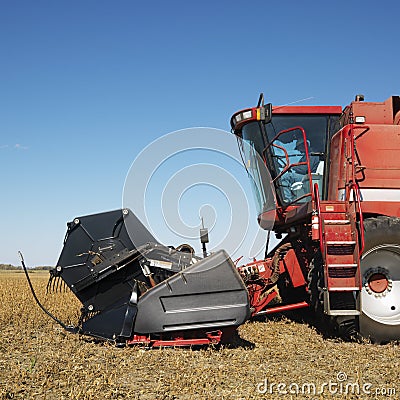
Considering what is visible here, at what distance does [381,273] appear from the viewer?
533 cm

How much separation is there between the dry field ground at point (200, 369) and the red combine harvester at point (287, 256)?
265mm

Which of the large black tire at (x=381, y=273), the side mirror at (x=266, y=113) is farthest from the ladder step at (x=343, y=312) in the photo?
the side mirror at (x=266, y=113)

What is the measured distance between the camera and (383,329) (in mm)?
5066

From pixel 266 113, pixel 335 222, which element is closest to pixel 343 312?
pixel 335 222

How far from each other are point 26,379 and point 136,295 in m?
1.26

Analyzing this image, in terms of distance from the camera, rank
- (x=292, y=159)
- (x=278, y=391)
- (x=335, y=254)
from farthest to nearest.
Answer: (x=292, y=159) → (x=335, y=254) → (x=278, y=391)

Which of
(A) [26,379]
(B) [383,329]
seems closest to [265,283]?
(B) [383,329]

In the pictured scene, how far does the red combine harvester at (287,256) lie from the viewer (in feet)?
15.0

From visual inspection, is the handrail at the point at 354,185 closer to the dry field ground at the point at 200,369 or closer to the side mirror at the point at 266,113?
the side mirror at the point at 266,113

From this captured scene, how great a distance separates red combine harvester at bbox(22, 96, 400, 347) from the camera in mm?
4582

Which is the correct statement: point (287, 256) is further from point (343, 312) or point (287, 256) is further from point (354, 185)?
point (354, 185)

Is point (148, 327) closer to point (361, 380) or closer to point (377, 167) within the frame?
point (361, 380)

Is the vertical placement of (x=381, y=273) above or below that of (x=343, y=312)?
above

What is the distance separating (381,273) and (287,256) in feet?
3.35
